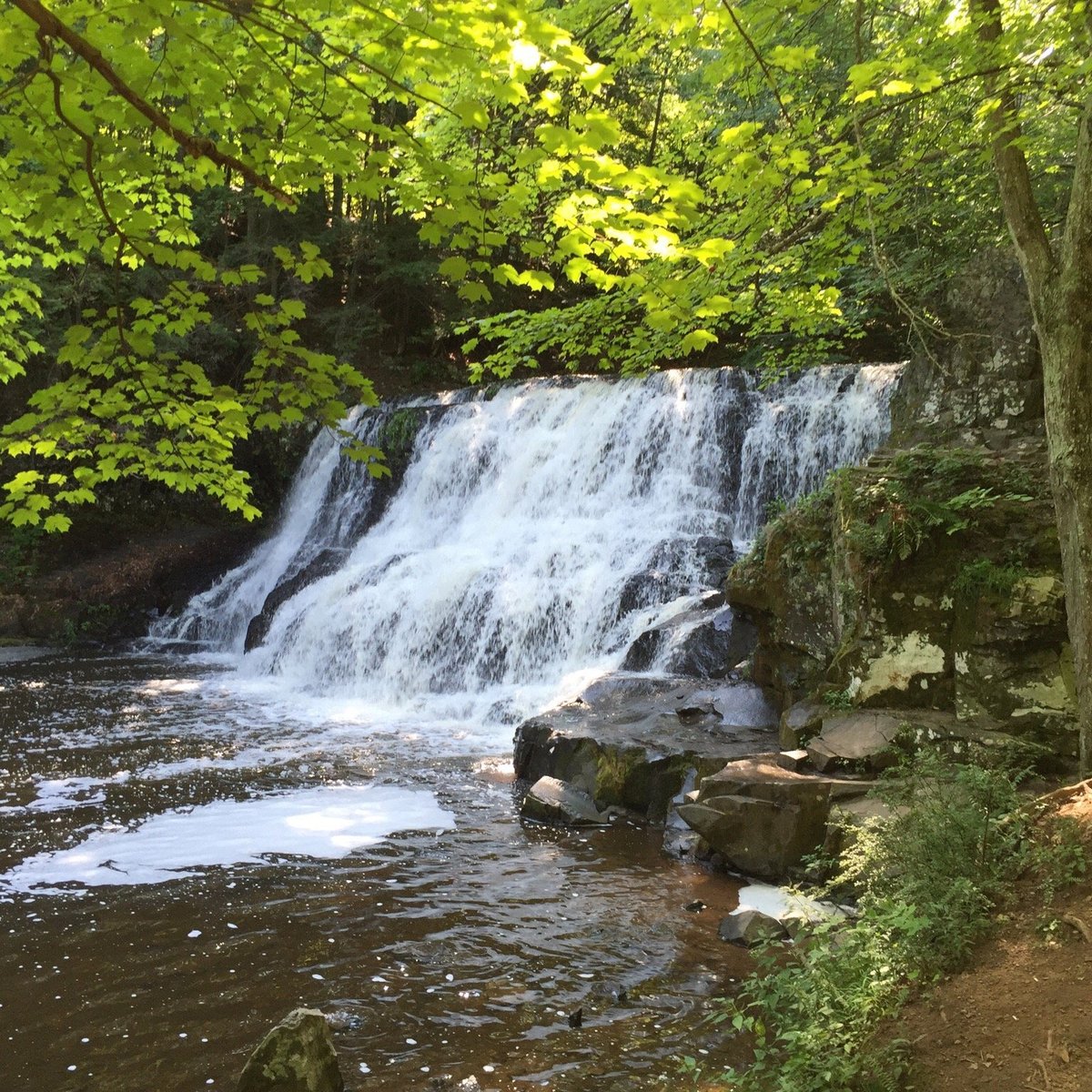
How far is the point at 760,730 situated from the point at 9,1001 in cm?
569

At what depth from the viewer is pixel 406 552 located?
578 inches

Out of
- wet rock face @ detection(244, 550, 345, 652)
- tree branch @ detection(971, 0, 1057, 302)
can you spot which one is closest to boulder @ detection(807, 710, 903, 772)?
tree branch @ detection(971, 0, 1057, 302)

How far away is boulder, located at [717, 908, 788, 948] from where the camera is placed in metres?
4.85

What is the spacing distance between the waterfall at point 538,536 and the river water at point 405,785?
0.17 feet

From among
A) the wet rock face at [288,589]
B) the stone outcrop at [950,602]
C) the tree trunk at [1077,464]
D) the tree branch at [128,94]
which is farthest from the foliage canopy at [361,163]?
the wet rock face at [288,589]

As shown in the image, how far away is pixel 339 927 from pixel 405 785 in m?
2.86

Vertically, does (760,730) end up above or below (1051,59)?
below

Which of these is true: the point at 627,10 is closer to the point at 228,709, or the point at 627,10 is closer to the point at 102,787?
the point at 102,787

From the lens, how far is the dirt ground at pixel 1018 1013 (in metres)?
2.79

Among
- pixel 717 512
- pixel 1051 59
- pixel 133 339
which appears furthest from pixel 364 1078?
pixel 717 512

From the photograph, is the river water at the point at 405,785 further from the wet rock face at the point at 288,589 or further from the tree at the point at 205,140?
the tree at the point at 205,140

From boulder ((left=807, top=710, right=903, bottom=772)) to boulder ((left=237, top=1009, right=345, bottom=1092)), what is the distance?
3.97 metres

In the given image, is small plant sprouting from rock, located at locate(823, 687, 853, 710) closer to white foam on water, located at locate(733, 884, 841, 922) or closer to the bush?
white foam on water, located at locate(733, 884, 841, 922)

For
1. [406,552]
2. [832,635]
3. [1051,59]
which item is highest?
[1051,59]
